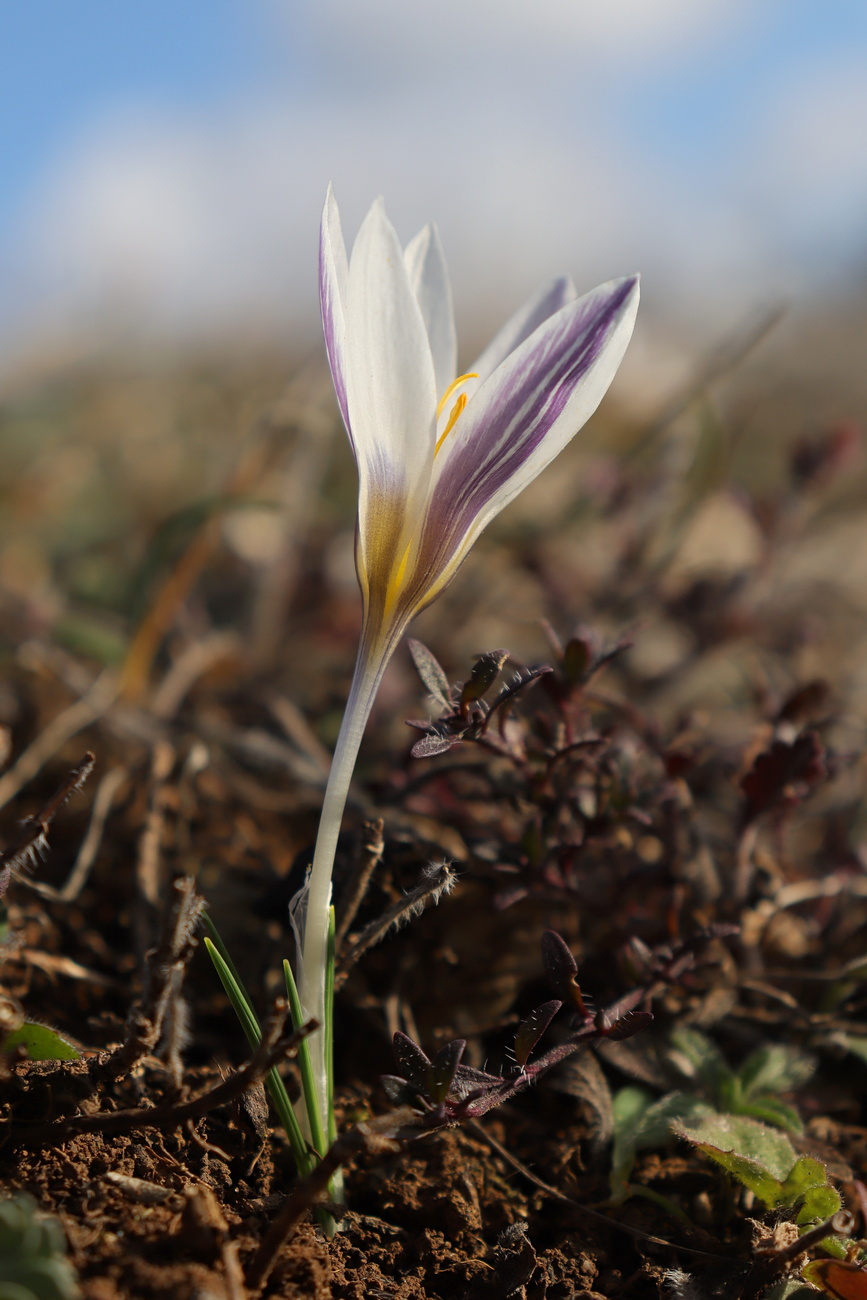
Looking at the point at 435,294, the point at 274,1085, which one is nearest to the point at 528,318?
the point at 435,294

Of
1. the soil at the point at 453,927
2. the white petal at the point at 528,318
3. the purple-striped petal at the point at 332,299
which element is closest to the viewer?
the purple-striped petal at the point at 332,299

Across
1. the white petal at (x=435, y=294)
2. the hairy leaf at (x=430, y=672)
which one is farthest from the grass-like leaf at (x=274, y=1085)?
the white petal at (x=435, y=294)

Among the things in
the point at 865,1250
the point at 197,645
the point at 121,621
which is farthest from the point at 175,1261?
the point at 121,621

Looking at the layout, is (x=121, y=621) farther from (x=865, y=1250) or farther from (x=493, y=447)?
(x=865, y=1250)

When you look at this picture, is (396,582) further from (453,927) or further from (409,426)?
(453,927)

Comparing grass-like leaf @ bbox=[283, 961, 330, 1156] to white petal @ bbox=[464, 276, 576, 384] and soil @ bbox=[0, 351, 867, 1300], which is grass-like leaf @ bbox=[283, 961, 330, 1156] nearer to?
soil @ bbox=[0, 351, 867, 1300]

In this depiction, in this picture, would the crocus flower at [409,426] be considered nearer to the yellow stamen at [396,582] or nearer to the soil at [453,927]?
the yellow stamen at [396,582]

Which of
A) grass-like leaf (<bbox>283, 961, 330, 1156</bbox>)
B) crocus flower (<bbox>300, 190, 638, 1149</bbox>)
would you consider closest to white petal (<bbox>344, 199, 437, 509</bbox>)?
crocus flower (<bbox>300, 190, 638, 1149</bbox>)
